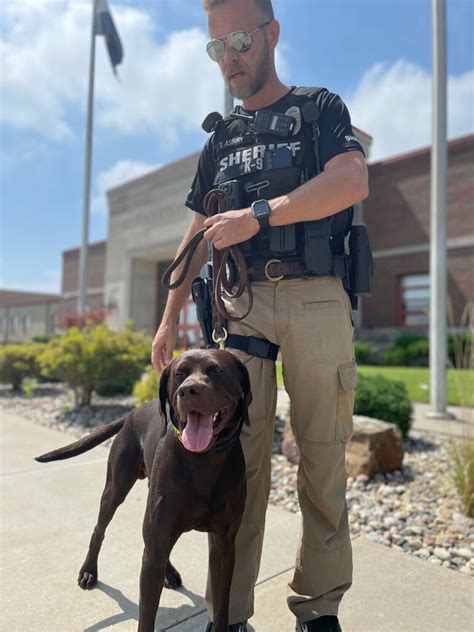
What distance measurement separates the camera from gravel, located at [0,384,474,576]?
9.85ft

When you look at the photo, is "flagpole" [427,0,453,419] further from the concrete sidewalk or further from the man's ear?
the man's ear

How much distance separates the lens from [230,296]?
6.67 ft

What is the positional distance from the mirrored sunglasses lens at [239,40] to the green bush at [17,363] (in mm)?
8114

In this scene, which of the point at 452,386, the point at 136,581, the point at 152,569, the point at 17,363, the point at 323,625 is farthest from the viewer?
the point at 17,363

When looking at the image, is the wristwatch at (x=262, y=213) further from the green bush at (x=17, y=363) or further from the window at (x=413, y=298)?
the window at (x=413, y=298)

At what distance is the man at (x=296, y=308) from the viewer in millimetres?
1920

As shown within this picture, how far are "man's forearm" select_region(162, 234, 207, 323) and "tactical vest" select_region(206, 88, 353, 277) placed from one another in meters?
0.37

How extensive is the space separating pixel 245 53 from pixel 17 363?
830 centimetres

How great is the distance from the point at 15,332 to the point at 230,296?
91.5 feet

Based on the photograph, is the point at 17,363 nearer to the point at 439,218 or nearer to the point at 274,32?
the point at 439,218

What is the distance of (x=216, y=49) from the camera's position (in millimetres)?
2043

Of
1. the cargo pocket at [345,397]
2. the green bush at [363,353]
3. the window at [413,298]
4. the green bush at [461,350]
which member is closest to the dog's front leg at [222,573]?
the cargo pocket at [345,397]

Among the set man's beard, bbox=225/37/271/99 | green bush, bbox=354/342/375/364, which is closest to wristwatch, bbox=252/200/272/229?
man's beard, bbox=225/37/271/99

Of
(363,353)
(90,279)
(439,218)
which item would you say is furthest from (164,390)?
(90,279)
